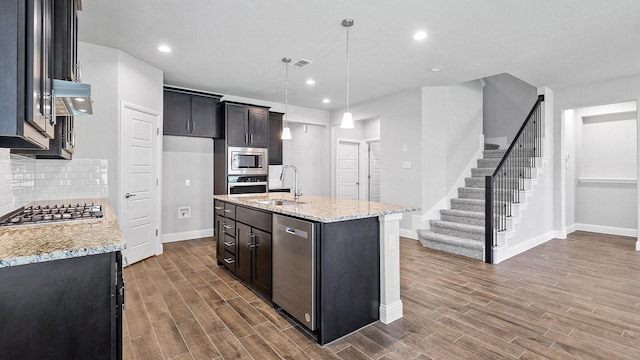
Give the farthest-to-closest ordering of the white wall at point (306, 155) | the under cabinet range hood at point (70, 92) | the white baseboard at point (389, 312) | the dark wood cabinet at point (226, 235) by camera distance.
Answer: the white wall at point (306, 155)
the dark wood cabinet at point (226, 235)
the white baseboard at point (389, 312)
the under cabinet range hood at point (70, 92)

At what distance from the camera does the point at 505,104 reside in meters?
6.51

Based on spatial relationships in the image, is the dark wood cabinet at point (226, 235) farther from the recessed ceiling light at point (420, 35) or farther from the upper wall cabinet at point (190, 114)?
the recessed ceiling light at point (420, 35)

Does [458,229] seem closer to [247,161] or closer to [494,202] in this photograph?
[494,202]

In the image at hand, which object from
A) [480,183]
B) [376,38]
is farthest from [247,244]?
[480,183]

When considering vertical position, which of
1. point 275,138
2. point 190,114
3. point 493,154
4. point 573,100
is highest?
point 573,100

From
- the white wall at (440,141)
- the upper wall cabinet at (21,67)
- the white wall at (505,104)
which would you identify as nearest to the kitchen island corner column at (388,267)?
the upper wall cabinet at (21,67)

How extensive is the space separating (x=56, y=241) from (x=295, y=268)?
1.51 metres

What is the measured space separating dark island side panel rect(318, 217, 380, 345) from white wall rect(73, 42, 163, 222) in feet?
10.1

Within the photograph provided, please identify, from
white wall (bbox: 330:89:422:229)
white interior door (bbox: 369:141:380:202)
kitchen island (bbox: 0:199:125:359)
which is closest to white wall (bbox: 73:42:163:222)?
kitchen island (bbox: 0:199:125:359)

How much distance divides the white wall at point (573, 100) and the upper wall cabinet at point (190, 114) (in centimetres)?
603

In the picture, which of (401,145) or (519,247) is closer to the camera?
(519,247)

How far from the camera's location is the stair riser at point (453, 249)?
438cm

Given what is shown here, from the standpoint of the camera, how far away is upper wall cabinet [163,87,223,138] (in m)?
5.27

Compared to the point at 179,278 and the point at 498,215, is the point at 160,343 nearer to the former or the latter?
the point at 179,278
